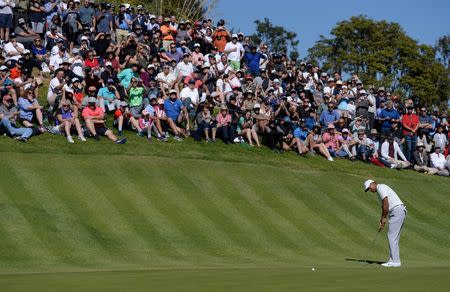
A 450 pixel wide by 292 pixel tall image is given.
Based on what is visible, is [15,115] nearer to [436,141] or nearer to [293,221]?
[293,221]

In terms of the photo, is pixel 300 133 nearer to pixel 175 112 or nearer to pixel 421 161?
pixel 175 112

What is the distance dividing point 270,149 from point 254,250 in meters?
10.3

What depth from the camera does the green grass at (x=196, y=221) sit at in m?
16.0

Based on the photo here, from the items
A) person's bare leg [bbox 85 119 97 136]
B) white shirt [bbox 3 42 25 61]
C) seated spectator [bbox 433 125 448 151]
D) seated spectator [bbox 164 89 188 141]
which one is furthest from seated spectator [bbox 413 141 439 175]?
white shirt [bbox 3 42 25 61]

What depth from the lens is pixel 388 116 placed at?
3603cm

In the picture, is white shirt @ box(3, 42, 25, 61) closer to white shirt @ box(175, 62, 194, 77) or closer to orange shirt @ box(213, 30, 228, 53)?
white shirt @ box(175, 62, 194, 77)

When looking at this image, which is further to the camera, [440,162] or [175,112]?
[440,162]

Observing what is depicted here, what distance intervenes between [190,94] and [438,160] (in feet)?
35.4

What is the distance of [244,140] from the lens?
32406mm

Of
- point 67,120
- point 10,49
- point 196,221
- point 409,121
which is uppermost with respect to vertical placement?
point 10,49

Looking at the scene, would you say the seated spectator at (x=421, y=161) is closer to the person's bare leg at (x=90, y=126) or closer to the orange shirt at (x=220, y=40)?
the orange shirt at (x=220, y=40)

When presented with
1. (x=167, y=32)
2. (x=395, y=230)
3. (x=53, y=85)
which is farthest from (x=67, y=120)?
(x=395, y=230)

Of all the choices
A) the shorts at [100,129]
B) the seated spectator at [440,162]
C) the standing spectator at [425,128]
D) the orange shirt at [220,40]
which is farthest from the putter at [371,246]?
the orange shirt at [220,40]

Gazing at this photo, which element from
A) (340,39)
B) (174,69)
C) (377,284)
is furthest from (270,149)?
(340,39)
